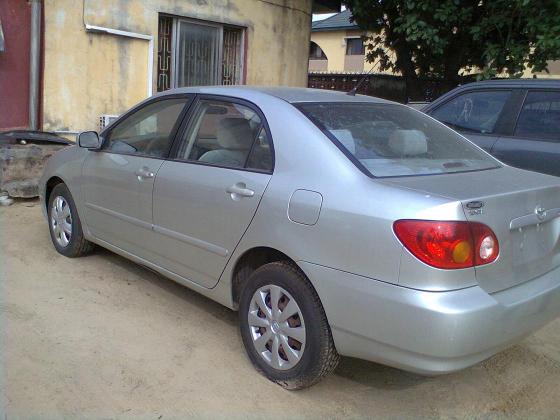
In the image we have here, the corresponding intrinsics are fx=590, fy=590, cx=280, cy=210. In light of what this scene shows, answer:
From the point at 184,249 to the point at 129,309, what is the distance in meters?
0.70

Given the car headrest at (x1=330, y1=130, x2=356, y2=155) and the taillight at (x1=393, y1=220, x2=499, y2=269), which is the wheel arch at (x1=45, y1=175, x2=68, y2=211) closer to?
the car headrest at (x1=330, y1=130, x2=356, y2=155)

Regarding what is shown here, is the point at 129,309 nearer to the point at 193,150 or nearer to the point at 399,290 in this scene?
the point at 193,150

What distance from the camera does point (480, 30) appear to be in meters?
10.1

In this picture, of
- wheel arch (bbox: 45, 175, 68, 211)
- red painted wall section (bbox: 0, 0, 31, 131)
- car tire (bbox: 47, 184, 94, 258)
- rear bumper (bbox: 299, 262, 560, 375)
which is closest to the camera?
rear bumper (bbox: 299, 262, 560, 375)

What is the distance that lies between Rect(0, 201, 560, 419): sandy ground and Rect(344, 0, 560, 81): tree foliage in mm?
6501

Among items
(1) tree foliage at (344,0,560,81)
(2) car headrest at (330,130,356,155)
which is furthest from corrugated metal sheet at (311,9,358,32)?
(2) car headrest at (330,130,356,155)

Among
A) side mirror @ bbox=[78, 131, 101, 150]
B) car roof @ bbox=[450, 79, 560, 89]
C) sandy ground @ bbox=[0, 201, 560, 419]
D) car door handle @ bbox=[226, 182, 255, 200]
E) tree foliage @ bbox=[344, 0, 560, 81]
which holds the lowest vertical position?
sandy ground @ bbox=[0, 201, 560, 419]

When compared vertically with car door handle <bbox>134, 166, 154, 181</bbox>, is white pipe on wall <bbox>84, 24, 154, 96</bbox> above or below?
above

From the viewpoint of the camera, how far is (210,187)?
348 centimetres

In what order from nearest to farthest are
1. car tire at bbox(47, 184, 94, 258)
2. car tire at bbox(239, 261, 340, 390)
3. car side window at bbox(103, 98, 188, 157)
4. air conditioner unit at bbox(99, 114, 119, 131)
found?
car tire at bbox(239, 261, 340, 390) → car side window at bbox(103, 98, 188, 157) → car tire at bbox(47, 184, 94, 258) → air conditioner unit at bbox(99, 114, 119, 131)

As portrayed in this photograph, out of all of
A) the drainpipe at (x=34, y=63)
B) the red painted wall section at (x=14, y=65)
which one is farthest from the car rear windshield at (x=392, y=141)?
the red painted wall section at (x=14, y=65)

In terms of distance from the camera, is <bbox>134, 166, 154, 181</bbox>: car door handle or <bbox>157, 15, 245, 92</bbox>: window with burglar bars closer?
<bbox>134, 166, 154, 181</bbox>: car door handle

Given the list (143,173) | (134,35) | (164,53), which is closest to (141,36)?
(134,35)

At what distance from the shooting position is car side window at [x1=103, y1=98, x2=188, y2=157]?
4062 millimetres
